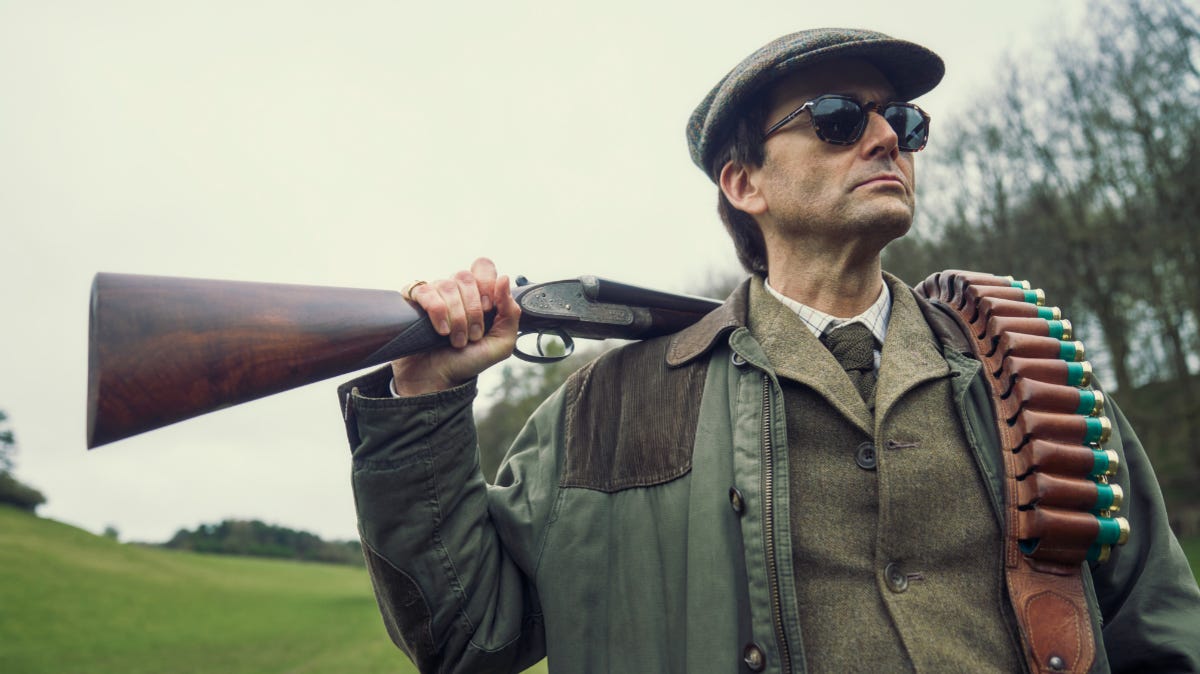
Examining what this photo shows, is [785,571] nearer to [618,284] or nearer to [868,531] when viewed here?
[868,531]

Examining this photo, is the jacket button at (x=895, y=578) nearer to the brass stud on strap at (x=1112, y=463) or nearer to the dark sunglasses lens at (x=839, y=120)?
the brass stud on strap at (x=1112, y=463)

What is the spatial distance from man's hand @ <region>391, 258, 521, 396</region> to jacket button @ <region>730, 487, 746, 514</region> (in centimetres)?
93

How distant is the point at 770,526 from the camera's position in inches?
103

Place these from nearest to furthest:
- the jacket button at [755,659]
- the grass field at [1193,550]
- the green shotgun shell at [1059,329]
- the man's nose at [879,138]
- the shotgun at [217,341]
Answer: the shotgun at [217,341]
the jacket button at [755,659]
the green shotgun shell at [1059,329]
the man's nose at [879,138]
the grass field at [1193,550]

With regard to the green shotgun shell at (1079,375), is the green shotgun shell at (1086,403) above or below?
below

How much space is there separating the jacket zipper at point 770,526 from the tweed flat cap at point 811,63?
130 cm

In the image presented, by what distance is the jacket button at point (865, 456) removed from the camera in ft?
9.16

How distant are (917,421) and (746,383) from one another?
0.58 m

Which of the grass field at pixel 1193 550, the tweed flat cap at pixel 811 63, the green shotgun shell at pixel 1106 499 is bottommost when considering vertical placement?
the grass field at pixel 1193 550

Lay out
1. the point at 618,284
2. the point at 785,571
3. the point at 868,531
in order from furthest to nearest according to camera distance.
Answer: the point at 618,284 → the point at 868,531 → the point at 785,571

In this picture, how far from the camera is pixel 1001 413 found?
9.53 ft

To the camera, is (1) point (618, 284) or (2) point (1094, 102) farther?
(2) point (1094, 102)

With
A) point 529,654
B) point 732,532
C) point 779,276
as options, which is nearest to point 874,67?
point 779,276

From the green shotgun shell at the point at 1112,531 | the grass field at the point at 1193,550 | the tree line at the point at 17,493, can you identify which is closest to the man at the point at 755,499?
the green shotgun shell at the point at 1112,531
